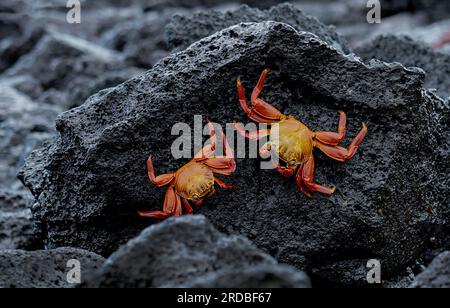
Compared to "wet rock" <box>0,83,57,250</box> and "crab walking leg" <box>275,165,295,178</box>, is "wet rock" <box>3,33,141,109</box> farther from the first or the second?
"crab walking leg" <box>275,165,295,178</box>

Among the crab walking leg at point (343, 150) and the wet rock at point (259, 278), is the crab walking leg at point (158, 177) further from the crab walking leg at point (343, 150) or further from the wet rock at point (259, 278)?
the wet rock at point (259, 278)

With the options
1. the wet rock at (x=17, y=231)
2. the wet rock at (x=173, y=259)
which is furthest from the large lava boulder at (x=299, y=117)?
the wet rock at (x=17, y=231)

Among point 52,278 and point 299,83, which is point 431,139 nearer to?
point 299,83

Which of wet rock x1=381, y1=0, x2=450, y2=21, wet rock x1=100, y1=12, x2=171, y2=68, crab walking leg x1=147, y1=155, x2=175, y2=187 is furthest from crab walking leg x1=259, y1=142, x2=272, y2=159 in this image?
wet rock x1=381, y1=0, x2=450, y2=21

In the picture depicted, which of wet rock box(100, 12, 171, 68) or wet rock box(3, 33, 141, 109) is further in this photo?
wet rock box(3, 33, 141, 109)

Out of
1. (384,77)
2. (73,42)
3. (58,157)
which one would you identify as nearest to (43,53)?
(73,42)
